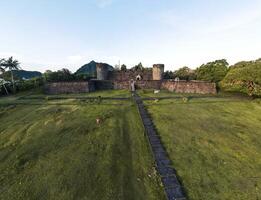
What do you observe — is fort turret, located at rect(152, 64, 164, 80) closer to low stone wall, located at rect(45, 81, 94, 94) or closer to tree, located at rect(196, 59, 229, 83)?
tree, located at rect(196, 59, 229, 83)

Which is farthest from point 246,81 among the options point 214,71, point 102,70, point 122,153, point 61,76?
point 61,76

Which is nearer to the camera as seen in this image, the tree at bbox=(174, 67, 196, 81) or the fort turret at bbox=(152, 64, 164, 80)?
the fort turret at bbox=(152, 64, 164, 80)

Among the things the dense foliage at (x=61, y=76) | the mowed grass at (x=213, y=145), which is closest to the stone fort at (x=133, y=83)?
the dense foliage at (x=61, y=76)

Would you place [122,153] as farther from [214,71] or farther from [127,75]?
[214,71]

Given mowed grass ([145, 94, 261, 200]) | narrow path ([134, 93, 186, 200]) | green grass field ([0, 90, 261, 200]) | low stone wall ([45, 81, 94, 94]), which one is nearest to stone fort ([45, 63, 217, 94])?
low stone wall ([45, 81, 94, 94])

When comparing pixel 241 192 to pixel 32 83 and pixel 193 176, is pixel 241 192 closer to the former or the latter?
pixel 193 176

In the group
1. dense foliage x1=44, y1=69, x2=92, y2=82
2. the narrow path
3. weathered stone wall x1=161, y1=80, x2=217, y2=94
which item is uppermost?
dense foliage x1=44, y1=69, x2=92, y2=82

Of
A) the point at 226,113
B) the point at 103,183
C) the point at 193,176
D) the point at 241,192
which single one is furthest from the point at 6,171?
the point at 226,113
